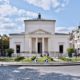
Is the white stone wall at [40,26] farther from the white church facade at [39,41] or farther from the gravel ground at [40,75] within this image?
the gravel ground at [40,75]

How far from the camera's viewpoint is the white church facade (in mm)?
77375

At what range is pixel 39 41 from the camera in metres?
78.4

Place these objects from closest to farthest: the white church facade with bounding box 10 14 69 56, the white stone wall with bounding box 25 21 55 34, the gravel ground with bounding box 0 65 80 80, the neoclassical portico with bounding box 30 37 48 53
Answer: the gravel ground with bounding box 0 65 80 80 < the white church facade with bounding box 10 14 69 56 < the neoclassical portico with bounding box 30 37 48 53 < the white stone wall with bounding box 25 21 55 34

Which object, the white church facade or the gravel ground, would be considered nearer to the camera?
the gravel ground

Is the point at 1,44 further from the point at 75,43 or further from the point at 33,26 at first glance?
the point at 75,43

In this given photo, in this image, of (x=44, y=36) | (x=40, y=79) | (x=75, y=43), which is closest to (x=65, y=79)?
(x=40, y=79)

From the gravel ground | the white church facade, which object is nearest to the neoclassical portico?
the white church facade

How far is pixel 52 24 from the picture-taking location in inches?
3206

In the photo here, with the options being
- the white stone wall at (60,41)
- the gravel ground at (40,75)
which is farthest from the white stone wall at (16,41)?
the gravel ground at (40,75)

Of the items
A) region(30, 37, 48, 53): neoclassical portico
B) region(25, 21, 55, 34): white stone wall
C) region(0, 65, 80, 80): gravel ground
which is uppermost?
region(25, 21, 55, 34): white stone wall

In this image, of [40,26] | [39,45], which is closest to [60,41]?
[39,45]

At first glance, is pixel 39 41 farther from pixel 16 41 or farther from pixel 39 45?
pixel 16 41

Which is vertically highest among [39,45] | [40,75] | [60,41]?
[60,41]

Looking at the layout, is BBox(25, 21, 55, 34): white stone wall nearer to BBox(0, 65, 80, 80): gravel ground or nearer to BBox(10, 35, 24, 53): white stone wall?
BBox(10, 35, 24, 53): white stone wall
